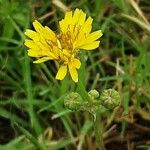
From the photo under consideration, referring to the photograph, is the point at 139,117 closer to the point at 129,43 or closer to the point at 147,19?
the point at 129,43

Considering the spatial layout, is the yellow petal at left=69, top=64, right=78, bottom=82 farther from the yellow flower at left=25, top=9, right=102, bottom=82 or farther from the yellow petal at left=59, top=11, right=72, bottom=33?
the yellow petal at left=59, top=11, right=72, bottom=33

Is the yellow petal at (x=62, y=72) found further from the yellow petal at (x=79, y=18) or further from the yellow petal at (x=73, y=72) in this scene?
the yellow petal at (x=79, y=18)

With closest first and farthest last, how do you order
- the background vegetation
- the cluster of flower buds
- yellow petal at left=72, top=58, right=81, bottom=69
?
yellow petal at left=72, top=58, right=81, bottom=69, the cluster of flower buds, the background vegetation

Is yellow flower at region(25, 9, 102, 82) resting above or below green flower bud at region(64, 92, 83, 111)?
above

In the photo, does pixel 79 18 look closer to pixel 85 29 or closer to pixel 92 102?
pixel 85 29

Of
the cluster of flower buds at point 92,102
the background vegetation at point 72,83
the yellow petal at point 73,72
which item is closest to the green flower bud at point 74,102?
the cluster of flower buds at point 92,102

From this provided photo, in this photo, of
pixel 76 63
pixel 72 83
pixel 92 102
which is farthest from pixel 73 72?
pixel 72 83

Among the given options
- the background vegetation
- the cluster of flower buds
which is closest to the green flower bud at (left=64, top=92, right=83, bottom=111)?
the cluster of flower buds
